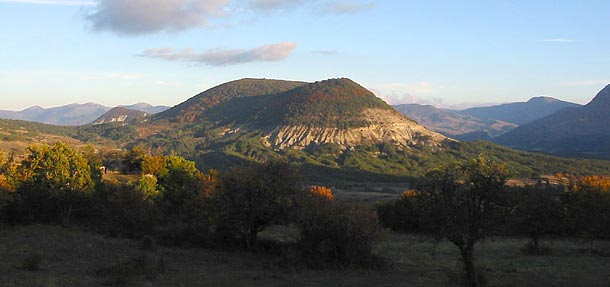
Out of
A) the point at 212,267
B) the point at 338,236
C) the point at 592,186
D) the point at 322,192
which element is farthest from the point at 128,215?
the point at 592,186

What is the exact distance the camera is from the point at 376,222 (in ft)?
119

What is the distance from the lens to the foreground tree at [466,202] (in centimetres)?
2644

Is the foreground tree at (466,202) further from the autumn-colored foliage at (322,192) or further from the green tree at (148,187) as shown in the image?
the green tree at (148,187)

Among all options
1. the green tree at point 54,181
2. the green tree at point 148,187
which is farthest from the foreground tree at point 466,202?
the green tree at point 54,181

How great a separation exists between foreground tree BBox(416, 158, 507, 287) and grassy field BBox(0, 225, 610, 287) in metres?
2.28

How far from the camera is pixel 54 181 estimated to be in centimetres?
5300

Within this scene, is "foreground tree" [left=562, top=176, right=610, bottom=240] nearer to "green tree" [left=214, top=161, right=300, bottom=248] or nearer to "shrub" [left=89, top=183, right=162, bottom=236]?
"green tree" [left=214, top=161, right=300, bottom=248]

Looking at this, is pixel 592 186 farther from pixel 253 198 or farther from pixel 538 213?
pixel 253 198

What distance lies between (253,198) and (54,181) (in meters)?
26.2

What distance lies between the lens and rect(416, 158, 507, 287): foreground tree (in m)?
26.4

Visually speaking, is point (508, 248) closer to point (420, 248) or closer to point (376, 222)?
point (420, 248)

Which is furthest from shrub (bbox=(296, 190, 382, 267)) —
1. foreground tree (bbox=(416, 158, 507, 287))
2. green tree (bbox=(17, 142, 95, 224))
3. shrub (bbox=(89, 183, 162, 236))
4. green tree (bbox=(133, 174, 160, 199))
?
green tree (bbox=(17, 142, 95, 224))

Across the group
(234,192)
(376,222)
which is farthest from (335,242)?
(234,192)

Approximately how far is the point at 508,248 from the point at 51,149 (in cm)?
5077
